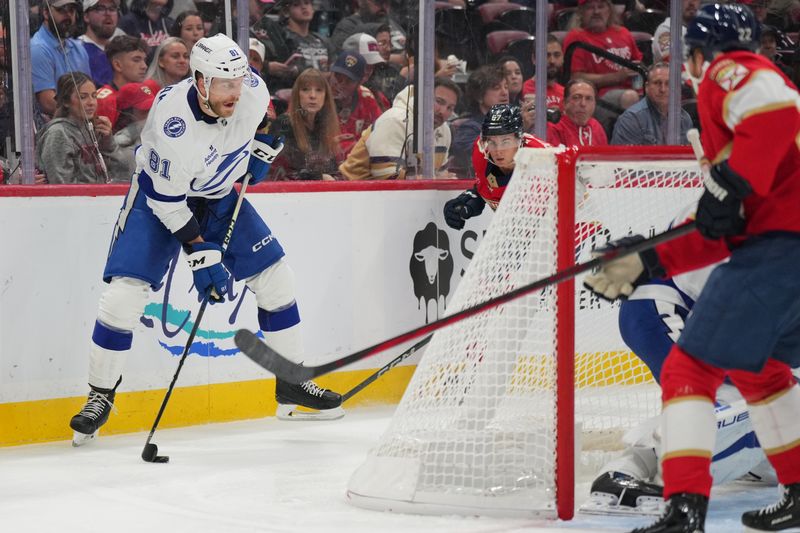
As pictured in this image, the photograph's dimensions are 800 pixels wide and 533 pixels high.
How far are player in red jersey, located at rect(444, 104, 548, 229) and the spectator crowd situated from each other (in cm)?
68

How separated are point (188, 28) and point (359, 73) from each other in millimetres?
790

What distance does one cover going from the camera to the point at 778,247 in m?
2.55

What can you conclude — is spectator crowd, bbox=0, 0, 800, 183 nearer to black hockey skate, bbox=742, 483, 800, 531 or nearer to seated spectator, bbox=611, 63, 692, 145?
seated spectator, bbox=611, 63, 692, 145

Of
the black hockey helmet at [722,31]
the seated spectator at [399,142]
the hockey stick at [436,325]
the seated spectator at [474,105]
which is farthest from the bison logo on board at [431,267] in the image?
the black hockey helmet at [722,31]

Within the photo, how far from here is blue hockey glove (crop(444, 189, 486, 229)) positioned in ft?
15.2

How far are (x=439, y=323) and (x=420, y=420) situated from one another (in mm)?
393

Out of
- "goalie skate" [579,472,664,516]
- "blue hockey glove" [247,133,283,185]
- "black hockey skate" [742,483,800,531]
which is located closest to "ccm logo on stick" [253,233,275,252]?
"blue hockey glove" [247,133,283,185]

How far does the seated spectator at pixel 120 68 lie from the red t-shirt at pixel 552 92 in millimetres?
1814

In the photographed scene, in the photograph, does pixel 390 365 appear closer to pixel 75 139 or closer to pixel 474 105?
pixel 75 139

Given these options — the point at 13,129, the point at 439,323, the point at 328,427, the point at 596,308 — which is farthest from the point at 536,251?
the point at 13,129

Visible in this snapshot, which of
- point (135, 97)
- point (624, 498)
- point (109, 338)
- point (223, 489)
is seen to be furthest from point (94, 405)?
point (624, 498)

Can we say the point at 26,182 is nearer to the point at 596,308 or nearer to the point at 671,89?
the point at 596,308

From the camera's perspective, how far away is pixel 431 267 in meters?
5.22

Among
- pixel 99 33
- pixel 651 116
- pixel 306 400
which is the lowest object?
pixel 306 400
